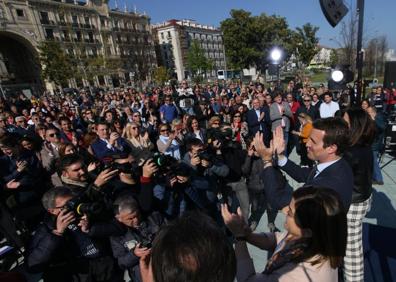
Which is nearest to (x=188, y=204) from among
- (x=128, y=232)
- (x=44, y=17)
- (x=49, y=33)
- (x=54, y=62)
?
(x=128, y=232)

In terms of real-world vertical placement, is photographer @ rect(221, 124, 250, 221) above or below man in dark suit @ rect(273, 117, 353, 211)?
below

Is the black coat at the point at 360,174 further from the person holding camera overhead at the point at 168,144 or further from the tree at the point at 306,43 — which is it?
the tree at the point at 306,43

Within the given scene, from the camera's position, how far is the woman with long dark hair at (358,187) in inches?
94.9

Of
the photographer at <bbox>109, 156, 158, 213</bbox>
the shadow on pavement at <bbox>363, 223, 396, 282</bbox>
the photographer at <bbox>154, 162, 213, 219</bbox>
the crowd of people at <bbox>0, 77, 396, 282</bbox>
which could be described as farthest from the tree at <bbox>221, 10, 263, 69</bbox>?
the photographer at <bbox>109, 156, 158, 213</bbox>

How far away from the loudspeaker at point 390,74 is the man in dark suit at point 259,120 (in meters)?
6.49

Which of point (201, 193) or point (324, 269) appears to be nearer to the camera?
point (324, 269)

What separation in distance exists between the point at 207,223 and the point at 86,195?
168 cm

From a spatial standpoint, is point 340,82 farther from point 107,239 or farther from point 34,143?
point 34,143

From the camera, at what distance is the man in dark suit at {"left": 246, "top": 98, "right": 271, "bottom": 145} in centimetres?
641

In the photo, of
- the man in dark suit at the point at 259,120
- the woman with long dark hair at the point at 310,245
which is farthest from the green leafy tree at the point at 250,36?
the woman with long dark hair at the point at 310,245

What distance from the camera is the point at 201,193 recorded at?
3467 millimetres

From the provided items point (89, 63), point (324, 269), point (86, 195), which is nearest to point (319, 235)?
point (324, 269)

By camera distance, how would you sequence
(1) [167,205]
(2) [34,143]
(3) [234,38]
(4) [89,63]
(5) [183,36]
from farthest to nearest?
(5) [183,36] < (3) [234,38] < (4) [89,63] < (2) [34,143] < (1) [167,205]

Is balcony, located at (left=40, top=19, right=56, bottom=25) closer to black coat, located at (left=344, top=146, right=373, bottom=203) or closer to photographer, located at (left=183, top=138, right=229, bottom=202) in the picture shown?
photographer, located at (left=183, top=138, right=229, bottom=202)
